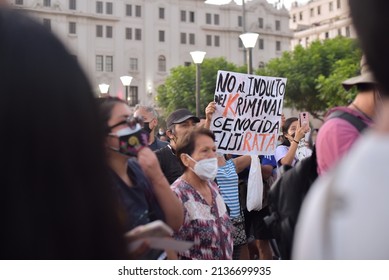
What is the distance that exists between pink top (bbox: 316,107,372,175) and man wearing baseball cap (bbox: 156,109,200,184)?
304 centimetres

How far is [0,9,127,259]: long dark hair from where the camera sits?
4.08 ft

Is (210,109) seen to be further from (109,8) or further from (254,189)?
(109,8)

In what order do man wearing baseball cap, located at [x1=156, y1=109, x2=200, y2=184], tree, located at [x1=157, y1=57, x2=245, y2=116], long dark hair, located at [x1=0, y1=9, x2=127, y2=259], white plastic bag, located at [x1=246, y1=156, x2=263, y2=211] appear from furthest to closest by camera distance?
tree, located at [x1=157, y1=57, x2=245, y2=116]
white plastic bag, located at [x1=246, y1=156, x2=263, y2=211]
man wearing baseball cap, located at [x1=156, y1=109, x2=200, y2=184]
long dark hair, located at [x1=0, y1=9, x2=127, y2=259]

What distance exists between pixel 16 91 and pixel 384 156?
0.77m

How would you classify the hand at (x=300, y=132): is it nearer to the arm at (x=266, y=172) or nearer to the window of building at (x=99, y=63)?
the arm at (x=266, y=172)

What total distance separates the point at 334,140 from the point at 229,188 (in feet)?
9.71

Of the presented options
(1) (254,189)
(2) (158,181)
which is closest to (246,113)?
(1) (254,189)

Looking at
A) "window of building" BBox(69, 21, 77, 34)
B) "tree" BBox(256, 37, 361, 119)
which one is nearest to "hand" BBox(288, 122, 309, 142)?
"tree" BBox(256, 37, 361, 119)

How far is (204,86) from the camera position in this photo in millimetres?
52938

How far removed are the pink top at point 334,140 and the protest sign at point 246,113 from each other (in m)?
3.37

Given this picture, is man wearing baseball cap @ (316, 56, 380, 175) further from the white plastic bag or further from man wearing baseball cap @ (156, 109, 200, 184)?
the white plastic bag

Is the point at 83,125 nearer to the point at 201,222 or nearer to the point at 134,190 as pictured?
the point at 134,190
